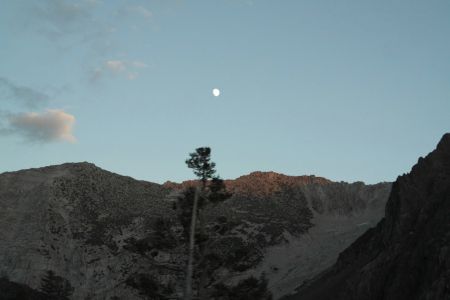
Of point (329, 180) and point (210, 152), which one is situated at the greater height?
point (329, 180)

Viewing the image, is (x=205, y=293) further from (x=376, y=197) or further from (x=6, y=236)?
(x=376, y=197)

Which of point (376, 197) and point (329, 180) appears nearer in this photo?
point (376, 197)

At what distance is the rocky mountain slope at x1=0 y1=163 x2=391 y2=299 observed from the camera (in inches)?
4021

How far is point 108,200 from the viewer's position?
5108 inches

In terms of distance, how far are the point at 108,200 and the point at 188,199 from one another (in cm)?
10586

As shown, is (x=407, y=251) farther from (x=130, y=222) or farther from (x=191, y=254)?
(x=130, y=222)

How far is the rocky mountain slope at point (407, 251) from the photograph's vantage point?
5803 centimetres

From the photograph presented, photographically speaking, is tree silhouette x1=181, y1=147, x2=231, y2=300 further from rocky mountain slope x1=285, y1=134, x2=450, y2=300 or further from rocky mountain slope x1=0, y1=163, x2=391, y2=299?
rocky mountain slope x1=0, y1=163, x2=391, y2=299

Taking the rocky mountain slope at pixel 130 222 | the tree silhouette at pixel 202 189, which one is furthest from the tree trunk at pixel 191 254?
the rocky mountain slope at pixel 130 222

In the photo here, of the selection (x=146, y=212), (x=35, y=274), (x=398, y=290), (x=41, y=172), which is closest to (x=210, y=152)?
(x=398, y=290)

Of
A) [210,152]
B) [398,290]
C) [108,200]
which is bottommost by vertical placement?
[398,290]

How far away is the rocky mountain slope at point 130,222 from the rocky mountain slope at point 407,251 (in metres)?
15.8

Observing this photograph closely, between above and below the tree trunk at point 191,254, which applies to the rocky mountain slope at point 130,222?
above

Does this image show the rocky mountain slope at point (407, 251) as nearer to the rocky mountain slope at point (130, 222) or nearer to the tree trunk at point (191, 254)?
the rocky mountain slope at point (130, 222)
